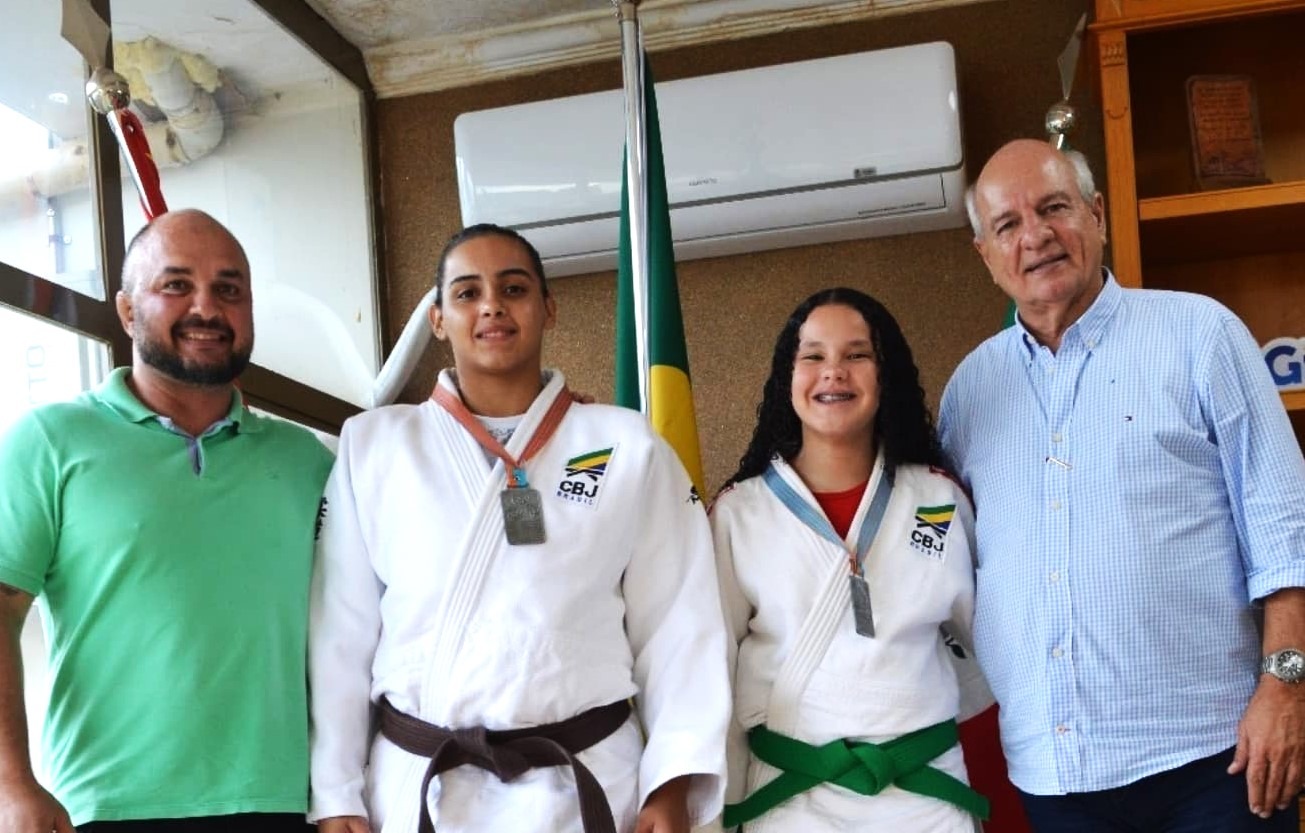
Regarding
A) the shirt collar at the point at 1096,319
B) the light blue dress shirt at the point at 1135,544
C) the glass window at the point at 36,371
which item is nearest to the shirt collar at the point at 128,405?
the glass window at the point at 36,371

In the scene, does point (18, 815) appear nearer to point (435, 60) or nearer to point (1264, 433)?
point (1264, 433)

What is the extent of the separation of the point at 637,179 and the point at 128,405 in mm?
1137

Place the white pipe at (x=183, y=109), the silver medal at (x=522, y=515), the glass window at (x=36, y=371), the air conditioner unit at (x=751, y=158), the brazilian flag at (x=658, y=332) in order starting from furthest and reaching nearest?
1. the air conditioner unit at (x=751, y=158)
2. the white pipe at (x=183, y=109)
3. the brazilian flag at (x=658, y=332)
4. the glass window at (x=36, y=371)
5. the silver medal at (x=522, y=515)

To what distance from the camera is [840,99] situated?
3252 millimetres

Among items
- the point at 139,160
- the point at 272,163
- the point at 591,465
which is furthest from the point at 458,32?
the point at 591,465

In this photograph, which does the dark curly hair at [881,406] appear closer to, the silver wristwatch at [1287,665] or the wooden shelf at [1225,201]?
the silver wristwatch at [1287,665]

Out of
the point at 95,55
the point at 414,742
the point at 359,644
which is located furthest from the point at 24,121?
the point at 414,742

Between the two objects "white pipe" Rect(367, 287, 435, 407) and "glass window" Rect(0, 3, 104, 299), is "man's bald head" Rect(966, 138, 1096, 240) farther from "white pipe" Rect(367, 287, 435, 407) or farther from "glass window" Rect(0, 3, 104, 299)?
"glass window" Rect(0, 3, 104, 299)

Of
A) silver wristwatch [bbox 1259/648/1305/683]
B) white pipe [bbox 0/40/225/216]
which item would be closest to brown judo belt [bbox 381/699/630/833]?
silver wristwatch [bbox 1259/648/1305/683]

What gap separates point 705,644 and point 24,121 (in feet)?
5.18

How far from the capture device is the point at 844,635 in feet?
6.66

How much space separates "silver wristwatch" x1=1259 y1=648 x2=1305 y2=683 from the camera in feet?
6.05

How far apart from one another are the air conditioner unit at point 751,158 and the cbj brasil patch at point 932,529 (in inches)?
50.3

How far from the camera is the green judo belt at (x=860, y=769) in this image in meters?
1.96
